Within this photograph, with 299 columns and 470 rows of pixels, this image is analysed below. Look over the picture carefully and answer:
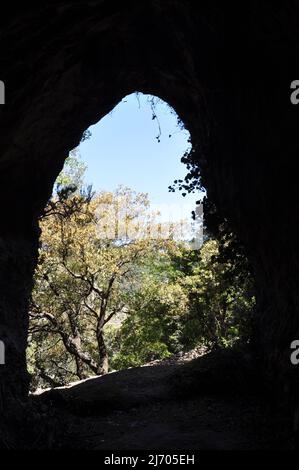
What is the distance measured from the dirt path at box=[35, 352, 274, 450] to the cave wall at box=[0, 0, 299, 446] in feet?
3.09

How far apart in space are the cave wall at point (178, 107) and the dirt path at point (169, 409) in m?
0.94

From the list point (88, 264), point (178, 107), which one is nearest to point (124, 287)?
point (88, 264)

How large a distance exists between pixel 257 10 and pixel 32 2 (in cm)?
298

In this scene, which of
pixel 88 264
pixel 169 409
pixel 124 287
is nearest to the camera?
pixel 169 409

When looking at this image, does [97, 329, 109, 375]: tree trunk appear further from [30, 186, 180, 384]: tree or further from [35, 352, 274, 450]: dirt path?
[35, 352, 274, 450]: dirt path

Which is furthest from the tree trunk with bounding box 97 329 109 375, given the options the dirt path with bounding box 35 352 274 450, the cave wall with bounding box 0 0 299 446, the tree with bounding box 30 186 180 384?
the cave wall with bounding box 0 0 299 446

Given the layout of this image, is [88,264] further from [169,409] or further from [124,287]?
[169,409]

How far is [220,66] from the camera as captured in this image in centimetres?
769

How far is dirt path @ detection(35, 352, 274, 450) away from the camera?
22.9 feet

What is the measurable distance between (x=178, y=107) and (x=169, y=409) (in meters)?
7.96

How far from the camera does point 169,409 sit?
9484mm

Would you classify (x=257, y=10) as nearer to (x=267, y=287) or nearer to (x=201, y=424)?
(x=267, y=287)

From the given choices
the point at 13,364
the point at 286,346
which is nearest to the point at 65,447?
the point at 13,364

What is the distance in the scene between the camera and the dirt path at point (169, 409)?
22.9ft
